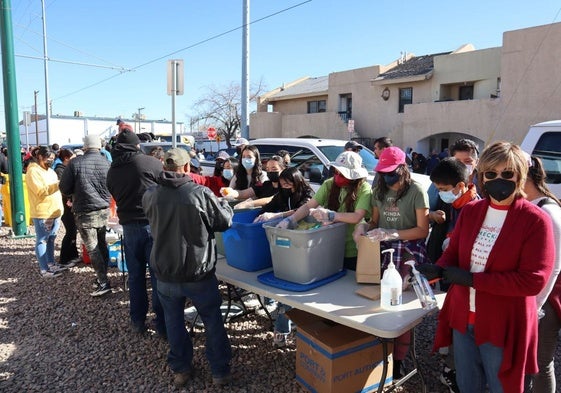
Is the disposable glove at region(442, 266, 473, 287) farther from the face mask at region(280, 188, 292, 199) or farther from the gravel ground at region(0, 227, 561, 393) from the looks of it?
the face mask at region(280, 188, 292, 199)

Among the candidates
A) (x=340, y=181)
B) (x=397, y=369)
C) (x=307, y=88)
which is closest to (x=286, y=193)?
(x=340, y=181)

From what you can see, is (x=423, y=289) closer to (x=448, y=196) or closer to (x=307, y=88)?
(x=448, y=196)

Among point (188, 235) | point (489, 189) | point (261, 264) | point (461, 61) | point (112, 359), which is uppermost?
point (461, 61)

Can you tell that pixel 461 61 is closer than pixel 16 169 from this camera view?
No

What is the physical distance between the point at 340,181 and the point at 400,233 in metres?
0.71

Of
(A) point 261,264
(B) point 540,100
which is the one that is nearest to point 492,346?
(A) point 261,264

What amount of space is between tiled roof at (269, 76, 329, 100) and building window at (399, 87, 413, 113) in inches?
230

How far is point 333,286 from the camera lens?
2.96 m

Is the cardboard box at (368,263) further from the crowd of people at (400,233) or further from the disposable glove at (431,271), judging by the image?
the disposable glove at (431,271)

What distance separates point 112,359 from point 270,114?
2670 cm

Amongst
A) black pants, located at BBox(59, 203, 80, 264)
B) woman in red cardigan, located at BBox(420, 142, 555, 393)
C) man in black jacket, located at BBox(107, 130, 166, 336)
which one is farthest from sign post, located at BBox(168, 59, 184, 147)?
woman in red cardigan, located at BBox(420, 142, 555, 393)

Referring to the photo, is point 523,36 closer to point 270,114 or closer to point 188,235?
point 270,114

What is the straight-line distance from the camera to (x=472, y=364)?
2.23 meters

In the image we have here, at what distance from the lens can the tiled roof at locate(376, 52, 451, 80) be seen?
2247 centimetres
